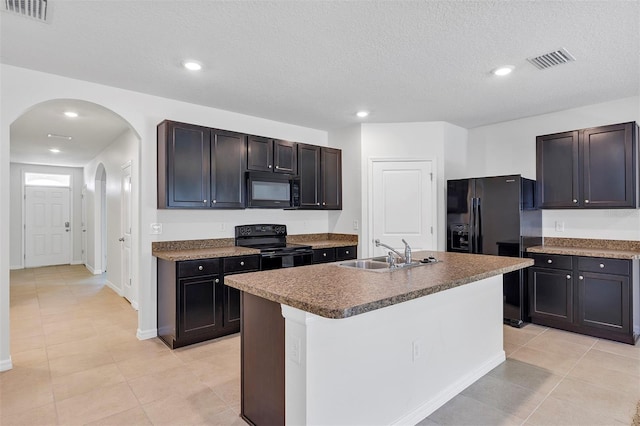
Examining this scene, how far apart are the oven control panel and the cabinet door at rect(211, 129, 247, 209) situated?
399mm

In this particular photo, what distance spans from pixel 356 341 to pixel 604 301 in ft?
10.5

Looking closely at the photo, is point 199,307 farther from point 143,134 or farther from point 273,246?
point 143,134

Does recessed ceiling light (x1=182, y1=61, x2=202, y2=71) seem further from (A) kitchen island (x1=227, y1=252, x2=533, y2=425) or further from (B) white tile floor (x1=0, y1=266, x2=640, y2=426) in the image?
(B) white tile floor (x1=0, y1=266, x2=640, y2=426)

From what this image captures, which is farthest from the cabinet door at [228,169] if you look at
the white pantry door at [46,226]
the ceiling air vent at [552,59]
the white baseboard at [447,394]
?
the white pantry door at [46,226]

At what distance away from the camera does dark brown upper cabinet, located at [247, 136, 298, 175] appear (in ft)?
13.8

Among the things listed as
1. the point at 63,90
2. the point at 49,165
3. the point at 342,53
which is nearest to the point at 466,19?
the point at 342,53

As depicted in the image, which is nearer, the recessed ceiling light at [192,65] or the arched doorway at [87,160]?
the recessed ceiling light at [192,65]

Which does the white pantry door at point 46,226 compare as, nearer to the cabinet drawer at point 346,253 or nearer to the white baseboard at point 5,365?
the white baseboard at point 5,365

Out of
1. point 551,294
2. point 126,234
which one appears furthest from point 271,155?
point 551,294

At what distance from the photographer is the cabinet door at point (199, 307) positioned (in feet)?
11.0

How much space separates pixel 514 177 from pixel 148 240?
4.05 meters

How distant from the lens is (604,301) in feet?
11.7

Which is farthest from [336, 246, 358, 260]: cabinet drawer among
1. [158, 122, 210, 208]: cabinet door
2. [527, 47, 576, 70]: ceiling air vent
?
[527, 47, 576, 70]: ceiling air vent

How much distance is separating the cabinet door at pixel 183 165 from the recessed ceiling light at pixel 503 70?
Answer: 9.48 ft
